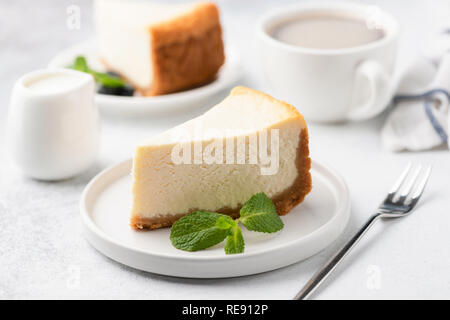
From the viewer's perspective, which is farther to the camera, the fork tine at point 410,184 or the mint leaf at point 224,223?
the fork tine at point 410,184

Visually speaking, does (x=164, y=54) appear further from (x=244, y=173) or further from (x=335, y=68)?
(x=244, y=173)

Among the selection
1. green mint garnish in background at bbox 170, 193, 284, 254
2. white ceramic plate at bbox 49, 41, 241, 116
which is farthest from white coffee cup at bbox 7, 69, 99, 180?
green mint garnish in background at bbox 170, 193, 284, 254

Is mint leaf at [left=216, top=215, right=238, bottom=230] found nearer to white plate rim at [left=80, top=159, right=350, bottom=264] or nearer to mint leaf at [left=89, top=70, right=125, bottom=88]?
white plate rim at [left=80, top=159, right=350, bottom=264]

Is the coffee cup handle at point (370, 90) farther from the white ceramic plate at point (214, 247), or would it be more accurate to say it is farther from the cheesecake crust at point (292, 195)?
the cheesecake crust at point (292, 195)

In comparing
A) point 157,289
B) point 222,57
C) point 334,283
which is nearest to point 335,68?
point 222,57

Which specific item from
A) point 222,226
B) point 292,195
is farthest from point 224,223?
point 292,195

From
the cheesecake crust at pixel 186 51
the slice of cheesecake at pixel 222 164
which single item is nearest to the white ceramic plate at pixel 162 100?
the cheesecake crust at pixel 186 51
